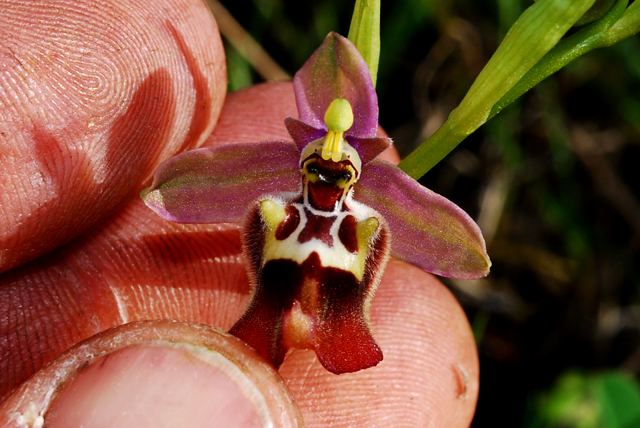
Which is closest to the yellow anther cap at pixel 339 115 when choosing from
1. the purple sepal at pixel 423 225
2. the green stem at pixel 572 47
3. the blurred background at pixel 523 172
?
the purple sepal at pixel 423 225

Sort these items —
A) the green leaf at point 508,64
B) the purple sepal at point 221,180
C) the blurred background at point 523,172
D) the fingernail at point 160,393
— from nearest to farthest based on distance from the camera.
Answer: the fingernail at point 160,393
the green leaf at point 508,64
the purple sepal at point 221,180
the blurred background at point 523,172

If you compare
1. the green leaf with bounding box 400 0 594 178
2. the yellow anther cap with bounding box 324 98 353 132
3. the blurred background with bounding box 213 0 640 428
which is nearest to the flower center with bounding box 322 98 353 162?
the yellow anther cap with bounding box 324 98 353 132

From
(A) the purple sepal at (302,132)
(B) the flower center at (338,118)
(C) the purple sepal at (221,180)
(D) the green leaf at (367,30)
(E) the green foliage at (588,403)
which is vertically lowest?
(E) the green foliage at (588,403)

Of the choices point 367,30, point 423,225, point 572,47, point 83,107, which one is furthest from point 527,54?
point 83,107

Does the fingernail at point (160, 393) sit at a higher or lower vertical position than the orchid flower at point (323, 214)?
lower

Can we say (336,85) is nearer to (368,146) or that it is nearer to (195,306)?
(368,146)

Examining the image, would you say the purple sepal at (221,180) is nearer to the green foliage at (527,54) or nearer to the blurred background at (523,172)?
the green foliage at (527,54)
